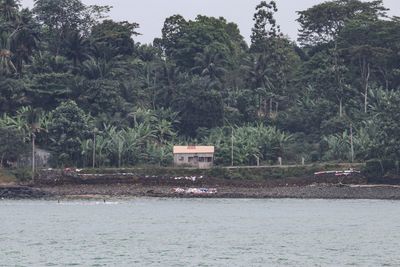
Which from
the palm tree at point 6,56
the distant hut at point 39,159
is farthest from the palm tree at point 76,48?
the distant hut at point 39,159

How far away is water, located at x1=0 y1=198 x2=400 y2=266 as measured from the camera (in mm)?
61750

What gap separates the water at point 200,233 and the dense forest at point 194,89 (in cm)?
1443

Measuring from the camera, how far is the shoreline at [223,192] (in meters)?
108

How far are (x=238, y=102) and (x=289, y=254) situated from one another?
75530 mm

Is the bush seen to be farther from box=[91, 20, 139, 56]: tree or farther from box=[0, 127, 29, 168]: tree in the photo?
box=[91, 20, 139, 56]: tree

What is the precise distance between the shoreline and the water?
2834mm

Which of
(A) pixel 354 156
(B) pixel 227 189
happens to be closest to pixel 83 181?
(B) pixel 227 189

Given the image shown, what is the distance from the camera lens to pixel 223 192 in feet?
362

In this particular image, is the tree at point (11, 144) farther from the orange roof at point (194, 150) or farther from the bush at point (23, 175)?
the orange roof at point (194, 150)

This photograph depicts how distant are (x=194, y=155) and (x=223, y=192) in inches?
381

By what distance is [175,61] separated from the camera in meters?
146

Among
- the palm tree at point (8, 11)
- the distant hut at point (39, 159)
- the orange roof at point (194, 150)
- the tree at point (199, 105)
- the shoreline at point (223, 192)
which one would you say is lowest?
the shoreline at point (223, 192)

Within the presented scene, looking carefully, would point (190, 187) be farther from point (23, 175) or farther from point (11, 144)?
point (11, 144)

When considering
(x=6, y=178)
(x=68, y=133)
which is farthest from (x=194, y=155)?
(x=6, y=178)
